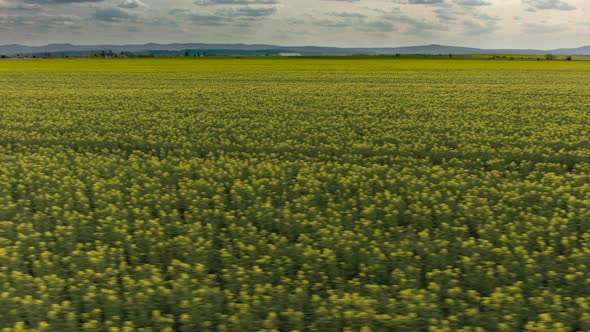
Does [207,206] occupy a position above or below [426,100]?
below

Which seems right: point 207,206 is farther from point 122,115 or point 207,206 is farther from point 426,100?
point 426,100

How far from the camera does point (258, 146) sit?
39.9ft

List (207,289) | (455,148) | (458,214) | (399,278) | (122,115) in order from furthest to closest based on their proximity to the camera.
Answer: (122,115), (455,148), (458,214), (399,278), (207,289)

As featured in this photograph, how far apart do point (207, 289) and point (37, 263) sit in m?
2.23

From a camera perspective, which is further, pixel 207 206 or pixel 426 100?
pixel 426 100

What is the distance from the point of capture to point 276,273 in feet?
18.1

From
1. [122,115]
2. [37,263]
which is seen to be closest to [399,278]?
[37,263]

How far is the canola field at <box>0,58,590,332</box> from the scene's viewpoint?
15.5ft

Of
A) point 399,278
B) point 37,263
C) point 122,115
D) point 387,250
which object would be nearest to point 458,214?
point 387,250

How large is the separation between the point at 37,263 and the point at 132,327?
1.92 metres

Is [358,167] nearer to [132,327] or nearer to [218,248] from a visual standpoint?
[218,248]

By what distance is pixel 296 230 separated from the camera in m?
6.77

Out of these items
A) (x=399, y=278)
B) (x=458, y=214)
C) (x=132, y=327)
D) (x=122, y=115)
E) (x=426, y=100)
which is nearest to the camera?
(x=132, y=327)

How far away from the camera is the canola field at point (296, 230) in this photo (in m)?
4.73
